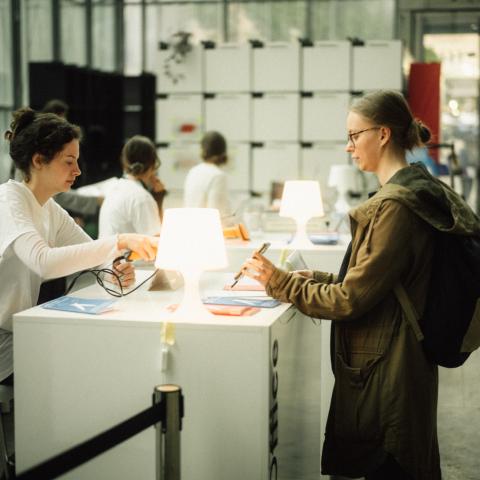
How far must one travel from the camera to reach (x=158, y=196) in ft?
18.3

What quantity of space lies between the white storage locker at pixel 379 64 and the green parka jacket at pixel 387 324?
586 centimetres

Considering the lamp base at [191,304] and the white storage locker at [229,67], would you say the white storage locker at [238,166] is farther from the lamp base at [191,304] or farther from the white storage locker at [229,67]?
the lamp base at [191,304]

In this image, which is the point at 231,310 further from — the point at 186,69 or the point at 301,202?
the point at 186,69

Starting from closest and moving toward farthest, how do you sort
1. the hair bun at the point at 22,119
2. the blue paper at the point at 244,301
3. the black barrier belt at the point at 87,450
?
the black barrier belt at the point at 87,450 → the blue paper at the point at 244,301 → the hair bun at the point at 22,119

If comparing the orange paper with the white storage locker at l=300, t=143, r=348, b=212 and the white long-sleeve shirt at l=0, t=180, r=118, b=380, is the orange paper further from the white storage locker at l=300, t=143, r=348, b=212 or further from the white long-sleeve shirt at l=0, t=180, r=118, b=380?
the white storage locker at l=300, t=143, r=348, b=212

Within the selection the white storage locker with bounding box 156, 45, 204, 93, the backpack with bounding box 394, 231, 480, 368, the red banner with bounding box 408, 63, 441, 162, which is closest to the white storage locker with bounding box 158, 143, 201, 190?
the white storage locker with bounding box 156, 45, 204, 93

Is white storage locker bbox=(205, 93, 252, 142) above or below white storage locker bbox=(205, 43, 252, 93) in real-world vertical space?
below

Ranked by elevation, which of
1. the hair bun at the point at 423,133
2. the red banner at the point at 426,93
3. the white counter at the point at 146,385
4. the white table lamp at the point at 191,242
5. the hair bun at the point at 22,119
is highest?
the red banner at the point at 426,93

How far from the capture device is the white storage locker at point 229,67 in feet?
27.2

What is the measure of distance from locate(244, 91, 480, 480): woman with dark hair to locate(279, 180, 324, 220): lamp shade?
6.93 ft

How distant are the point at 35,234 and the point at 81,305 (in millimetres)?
300

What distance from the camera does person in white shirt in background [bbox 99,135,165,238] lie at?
15.4 ft

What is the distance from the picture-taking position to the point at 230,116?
330 inches

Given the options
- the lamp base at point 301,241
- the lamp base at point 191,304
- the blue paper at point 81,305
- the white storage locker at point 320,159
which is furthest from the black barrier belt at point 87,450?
the white storage locker at point 320,159
